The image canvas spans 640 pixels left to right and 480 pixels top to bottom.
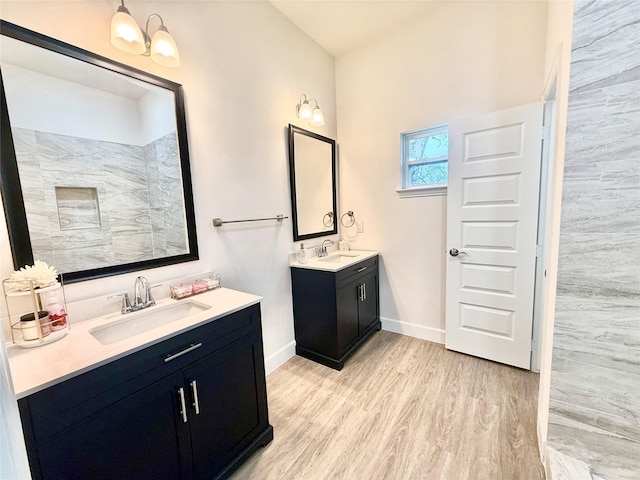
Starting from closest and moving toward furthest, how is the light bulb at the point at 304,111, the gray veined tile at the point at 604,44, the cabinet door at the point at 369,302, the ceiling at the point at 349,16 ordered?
the gray veined tile at the point at 604,44 < the ceiling at the point at 349,16 < the light bulb at the point at 304,111 < the cabinet door at the point at 369,302

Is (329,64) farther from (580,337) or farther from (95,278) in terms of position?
(580,337)

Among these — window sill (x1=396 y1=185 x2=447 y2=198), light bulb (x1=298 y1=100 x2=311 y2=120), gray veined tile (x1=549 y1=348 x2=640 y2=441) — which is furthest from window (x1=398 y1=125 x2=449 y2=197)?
gray veined tile (x1=549 y1=348 x2=640 y2=441)

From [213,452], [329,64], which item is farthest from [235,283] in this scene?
[329,64]

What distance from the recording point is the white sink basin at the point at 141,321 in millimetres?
1271

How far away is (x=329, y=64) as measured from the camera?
282 cm

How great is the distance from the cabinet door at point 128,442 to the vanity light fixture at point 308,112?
83.7 inches

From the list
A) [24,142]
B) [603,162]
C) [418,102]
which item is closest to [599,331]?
[603,162]

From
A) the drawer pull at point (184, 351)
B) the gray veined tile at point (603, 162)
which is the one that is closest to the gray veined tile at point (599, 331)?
the gray veined tile at point (603, 162)

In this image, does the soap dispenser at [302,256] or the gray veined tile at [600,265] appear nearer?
the gray veined tile at [600,265]

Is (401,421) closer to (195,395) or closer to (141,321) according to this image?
(195,395)

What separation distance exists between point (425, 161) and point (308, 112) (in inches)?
46.4

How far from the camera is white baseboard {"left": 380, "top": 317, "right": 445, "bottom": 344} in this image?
2.60m

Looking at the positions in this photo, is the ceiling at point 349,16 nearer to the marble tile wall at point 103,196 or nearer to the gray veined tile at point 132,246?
the marble tile wall at point 103,196

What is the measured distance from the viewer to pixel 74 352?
3.25 ft
